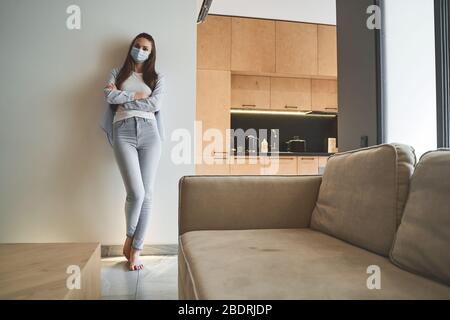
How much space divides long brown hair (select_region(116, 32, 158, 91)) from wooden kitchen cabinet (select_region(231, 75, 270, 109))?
86.8 inches

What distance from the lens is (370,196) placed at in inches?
45.0

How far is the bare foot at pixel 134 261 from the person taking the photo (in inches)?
86.3

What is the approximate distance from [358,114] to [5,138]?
2529mm

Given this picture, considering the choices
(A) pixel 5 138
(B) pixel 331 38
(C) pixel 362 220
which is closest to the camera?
(C) pixel 362 220

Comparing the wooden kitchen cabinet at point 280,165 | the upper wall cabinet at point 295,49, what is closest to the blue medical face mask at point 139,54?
the wooden kitchen cabinet at point 280,165

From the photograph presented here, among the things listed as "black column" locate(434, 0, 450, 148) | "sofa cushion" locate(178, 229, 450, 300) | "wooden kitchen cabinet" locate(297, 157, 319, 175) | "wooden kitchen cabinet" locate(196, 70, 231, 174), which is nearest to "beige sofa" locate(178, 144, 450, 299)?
"sofa cushion" locate(178, 229, 450, 300)

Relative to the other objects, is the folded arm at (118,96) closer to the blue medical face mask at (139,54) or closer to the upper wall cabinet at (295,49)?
the blue medical face mask at (139,54)

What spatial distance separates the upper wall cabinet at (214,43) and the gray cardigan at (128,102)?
1968mm

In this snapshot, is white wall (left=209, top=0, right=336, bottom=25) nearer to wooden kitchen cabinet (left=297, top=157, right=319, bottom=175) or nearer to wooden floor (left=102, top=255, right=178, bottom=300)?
wooden kitchen cabinet (left=297, top=157, right=319, bottom=175)

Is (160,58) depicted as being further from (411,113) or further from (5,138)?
(411,113)

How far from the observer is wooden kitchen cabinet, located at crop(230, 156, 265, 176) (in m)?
4.36

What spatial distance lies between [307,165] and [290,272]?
379 cm

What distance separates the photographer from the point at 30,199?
2537 mm

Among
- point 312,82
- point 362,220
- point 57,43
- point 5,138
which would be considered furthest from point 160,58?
point 312,82
